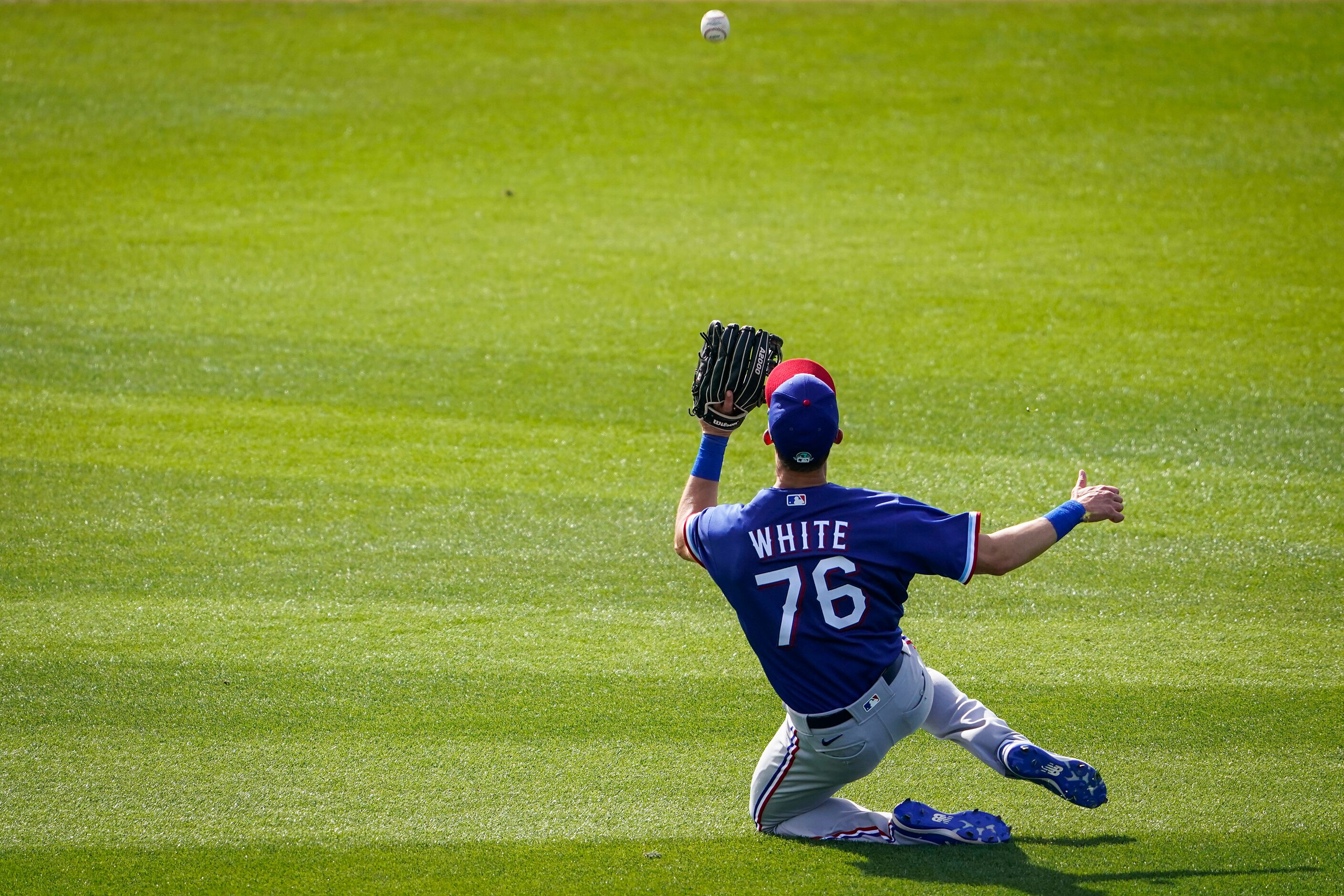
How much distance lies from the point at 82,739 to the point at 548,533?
9.54ft

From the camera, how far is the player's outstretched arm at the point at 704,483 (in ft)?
14.2

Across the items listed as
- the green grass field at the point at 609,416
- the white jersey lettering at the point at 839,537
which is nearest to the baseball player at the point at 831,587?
the white jersey lettering at the point at 839,537

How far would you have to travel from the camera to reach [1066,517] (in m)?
4.02

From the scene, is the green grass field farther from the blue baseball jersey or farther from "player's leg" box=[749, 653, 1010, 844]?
the blue baseball jersey

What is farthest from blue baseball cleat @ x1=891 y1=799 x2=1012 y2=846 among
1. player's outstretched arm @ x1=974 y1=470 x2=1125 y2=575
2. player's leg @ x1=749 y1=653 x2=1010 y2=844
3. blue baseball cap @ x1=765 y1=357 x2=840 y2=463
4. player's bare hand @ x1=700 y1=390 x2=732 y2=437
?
player's bare hand @ x1=700 y1=390 x2=732 y2=437

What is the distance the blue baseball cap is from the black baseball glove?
0.81 ft

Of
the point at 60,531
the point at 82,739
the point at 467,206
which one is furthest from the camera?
the point at 467,206

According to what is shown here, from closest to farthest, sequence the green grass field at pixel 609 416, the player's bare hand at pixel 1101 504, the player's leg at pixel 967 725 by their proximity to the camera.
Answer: the player's bare hand at pixel 1101 504 → the player's leg at pixel 967 725 → the green grass field at pixel 609 416

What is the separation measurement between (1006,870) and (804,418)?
166 cm

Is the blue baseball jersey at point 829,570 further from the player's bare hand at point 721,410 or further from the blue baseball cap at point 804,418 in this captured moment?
the player's bare hand at point 721,410

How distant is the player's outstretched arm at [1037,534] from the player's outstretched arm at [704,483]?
94 cm

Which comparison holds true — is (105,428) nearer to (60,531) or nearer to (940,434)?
(60,531)

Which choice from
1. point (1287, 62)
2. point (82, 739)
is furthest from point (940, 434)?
point (1287, 62)

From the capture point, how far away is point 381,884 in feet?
13.5
